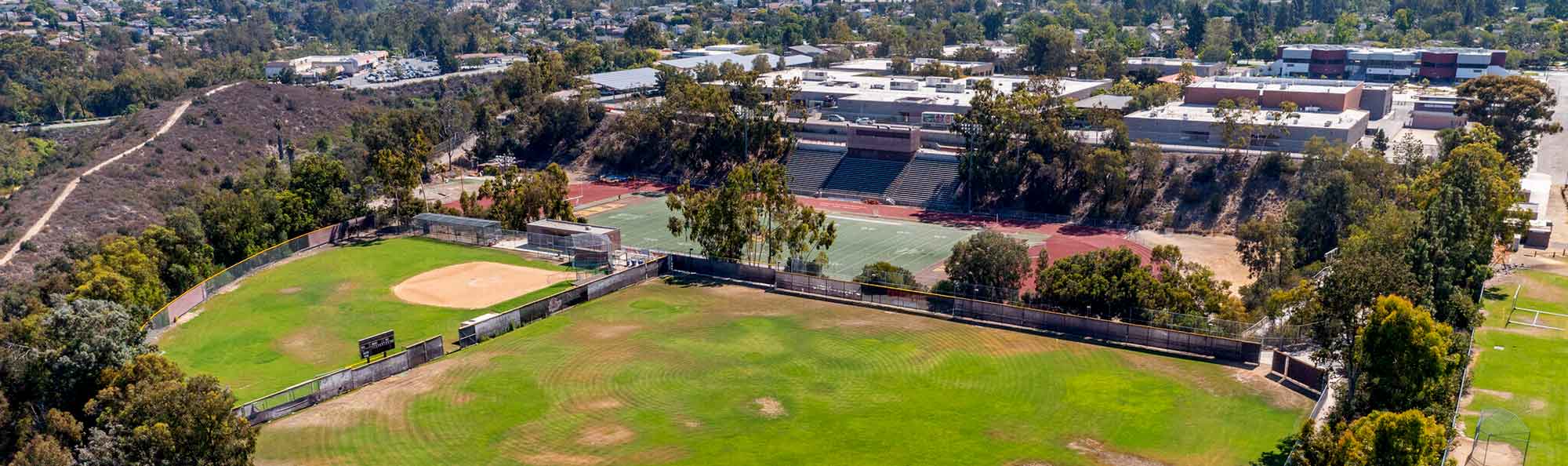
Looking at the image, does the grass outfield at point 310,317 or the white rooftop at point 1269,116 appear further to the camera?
the white rooftop at point 1269,116

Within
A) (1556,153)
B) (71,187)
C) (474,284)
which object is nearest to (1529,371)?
(474,284)

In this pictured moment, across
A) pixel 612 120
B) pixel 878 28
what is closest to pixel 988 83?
pixel 612 120

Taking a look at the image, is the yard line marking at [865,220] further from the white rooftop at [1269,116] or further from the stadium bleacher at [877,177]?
the white rooftop at [1269,116]

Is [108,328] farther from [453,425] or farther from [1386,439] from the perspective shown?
[1386,439]

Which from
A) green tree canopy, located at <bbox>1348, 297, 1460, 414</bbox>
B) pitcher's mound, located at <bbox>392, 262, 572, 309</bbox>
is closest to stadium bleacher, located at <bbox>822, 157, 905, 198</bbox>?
pitcher's mound, located at <bbox>392, 262, 572, 309</bbox>

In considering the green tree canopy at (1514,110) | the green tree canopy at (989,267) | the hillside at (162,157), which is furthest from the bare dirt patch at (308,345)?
the green tree canopy at (1514,110)

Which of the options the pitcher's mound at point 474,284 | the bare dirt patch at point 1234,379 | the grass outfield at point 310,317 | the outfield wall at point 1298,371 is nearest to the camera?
the bare dirt patch at point 1234,379
